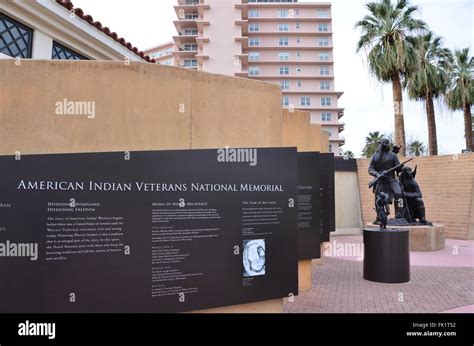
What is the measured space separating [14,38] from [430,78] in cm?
2361

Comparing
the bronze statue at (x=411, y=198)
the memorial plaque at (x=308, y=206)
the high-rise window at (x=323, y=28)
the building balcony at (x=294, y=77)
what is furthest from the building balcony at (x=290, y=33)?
the memorial plaque at (x=308, y=206)

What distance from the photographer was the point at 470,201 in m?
16.0

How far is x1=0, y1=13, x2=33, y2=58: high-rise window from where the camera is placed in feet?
20.2

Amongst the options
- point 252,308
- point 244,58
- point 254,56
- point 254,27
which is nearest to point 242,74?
point 244,58

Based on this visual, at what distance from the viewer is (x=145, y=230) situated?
430 cm

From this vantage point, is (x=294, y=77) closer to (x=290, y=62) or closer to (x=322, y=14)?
(x=290, y=62)

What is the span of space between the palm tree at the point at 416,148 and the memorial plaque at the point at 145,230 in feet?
186

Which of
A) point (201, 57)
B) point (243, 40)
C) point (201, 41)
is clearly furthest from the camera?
point (243, 40)

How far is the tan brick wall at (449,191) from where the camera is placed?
52.6ft

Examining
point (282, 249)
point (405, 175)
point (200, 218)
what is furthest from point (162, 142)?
point (405, 175)

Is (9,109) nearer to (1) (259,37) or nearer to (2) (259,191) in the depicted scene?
(2) (259,191)

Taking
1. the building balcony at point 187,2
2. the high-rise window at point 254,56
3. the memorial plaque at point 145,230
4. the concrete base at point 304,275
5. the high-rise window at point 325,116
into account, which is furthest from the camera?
the building balcony at point 187,2

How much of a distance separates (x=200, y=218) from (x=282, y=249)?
4.41 feet

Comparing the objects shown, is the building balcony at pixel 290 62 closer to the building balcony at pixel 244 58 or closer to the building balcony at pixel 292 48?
the building balcony at pixel 244 58
